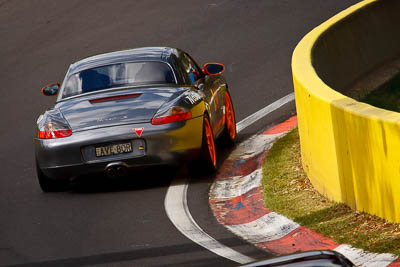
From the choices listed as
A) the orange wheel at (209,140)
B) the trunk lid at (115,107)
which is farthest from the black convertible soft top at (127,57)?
the orange wheel at (209,140)

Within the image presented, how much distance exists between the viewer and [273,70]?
16.0m

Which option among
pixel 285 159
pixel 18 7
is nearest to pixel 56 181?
pixel 285 159

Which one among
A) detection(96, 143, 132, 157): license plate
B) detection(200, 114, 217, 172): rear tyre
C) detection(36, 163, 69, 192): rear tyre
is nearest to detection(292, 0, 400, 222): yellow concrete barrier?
detection(200, 114, 217, 172): rear tyre

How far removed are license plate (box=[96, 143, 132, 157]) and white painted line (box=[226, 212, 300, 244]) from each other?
1.76 m

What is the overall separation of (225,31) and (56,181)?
10321 mm

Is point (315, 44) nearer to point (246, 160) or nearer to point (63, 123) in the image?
point (246, 160)

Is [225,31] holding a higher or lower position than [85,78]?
lower

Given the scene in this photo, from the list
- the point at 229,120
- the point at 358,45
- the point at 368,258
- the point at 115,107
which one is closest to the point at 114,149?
the point at 115,107

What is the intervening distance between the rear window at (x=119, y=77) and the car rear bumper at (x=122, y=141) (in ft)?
3.13

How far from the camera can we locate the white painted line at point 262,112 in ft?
41.5

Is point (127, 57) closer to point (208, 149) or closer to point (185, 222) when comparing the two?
point (208, 149)

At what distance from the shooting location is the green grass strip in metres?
6.94

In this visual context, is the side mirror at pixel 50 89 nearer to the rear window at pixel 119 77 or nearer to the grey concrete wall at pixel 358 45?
the rear window at pixel 119 77

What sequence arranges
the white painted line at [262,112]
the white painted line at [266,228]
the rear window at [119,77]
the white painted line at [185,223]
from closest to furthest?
the white painted line at [185,223] → the white painted line at [266,228] → the rear window at [119,77] → the white painted line at [262,112]
